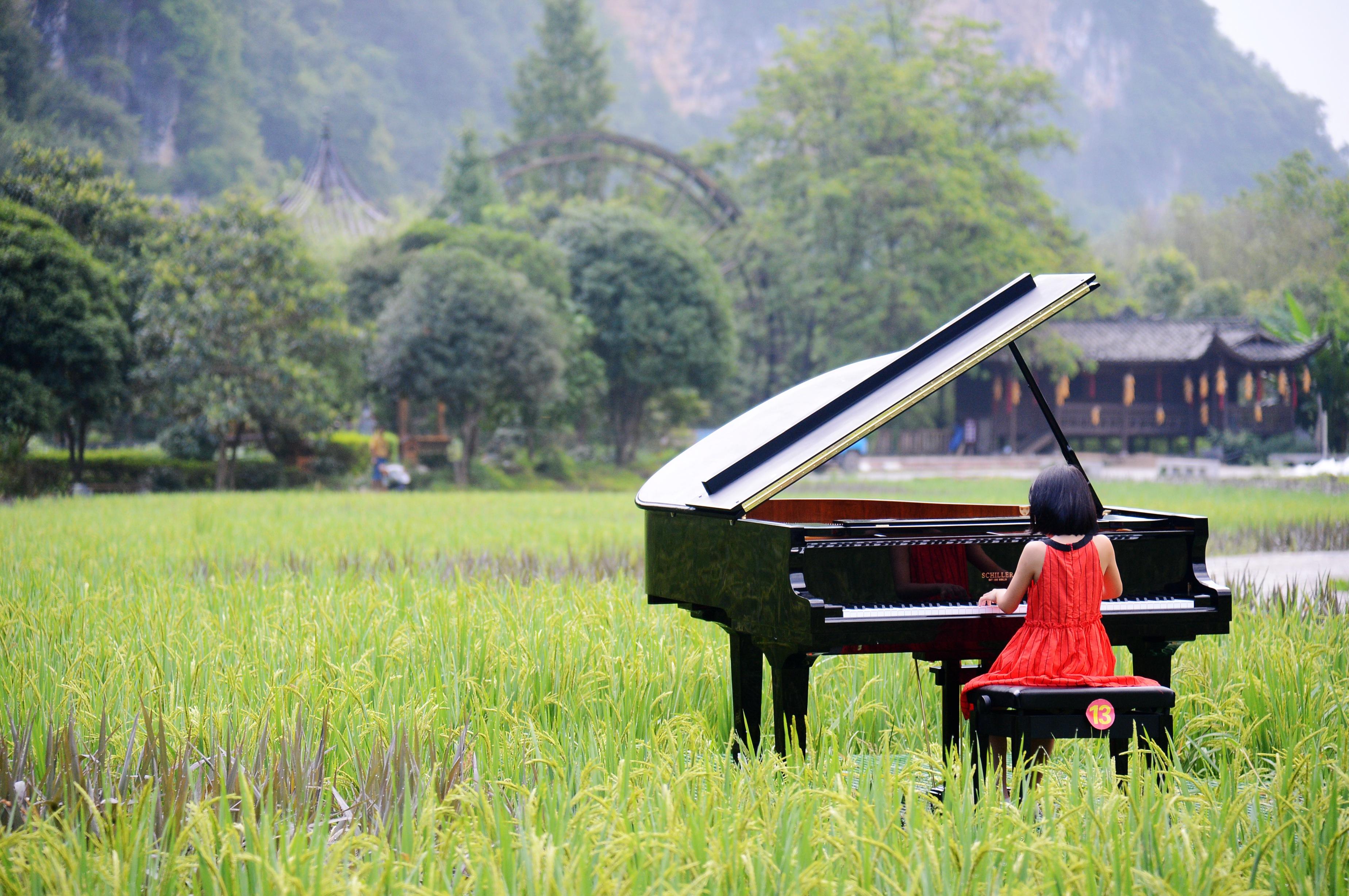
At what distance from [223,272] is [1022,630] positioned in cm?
1586

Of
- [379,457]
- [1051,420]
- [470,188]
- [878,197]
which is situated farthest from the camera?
[878,197]

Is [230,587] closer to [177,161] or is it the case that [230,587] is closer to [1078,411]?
[1078,411]

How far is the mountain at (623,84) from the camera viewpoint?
36.2 meters

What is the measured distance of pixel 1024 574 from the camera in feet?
9.41

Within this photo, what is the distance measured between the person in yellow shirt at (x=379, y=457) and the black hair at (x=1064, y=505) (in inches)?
647

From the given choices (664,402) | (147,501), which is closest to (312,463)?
(147,501)

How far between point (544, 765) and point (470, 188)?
88.4 feet

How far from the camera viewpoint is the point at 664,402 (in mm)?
26578

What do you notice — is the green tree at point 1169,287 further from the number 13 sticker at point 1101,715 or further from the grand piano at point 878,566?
the number 13 sticker at point 1101,715

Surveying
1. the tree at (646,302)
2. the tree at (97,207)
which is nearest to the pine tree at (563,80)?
the tree at (646,302)

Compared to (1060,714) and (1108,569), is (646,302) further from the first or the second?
(1060,714)

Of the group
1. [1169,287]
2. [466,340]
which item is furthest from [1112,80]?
[466,340]

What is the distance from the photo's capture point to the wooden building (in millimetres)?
29500

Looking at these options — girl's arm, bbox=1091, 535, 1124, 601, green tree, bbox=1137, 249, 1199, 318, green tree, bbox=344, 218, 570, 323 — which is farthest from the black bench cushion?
green tree, bbox=1137, 249, 1199, 318
